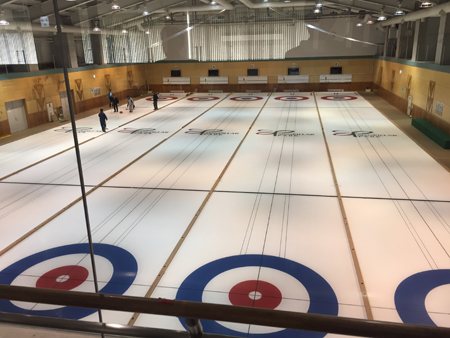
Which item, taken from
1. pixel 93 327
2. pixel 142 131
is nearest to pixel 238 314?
pixel 93 327

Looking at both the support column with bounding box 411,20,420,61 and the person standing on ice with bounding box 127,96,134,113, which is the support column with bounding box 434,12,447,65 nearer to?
the support column with bounding box 411,20,420,61

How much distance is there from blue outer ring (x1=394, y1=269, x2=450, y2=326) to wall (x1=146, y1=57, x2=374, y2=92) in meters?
23.2

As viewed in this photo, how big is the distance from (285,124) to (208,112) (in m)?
5.42

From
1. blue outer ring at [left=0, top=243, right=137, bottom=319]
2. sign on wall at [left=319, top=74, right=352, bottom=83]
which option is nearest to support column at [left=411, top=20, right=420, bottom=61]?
sign on wall at [left=319, top=74, right=352, bottom=83]

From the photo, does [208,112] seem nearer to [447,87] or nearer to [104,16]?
[447,87]

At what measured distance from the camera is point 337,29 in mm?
3994

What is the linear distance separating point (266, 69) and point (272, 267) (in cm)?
2480

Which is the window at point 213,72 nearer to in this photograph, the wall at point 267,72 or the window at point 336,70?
the wall at point 267,72

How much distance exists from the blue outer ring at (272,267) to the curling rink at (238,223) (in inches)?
1.0

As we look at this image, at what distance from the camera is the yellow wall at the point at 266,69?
26.8 metres

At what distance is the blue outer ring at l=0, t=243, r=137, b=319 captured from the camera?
492 centimetres

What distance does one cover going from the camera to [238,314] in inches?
56.6

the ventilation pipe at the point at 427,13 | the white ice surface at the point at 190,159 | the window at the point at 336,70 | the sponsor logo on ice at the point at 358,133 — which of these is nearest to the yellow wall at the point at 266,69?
the window at the point at 336,70

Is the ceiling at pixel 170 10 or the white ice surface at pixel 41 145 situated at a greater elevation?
the ceiling at pixel 170 10
